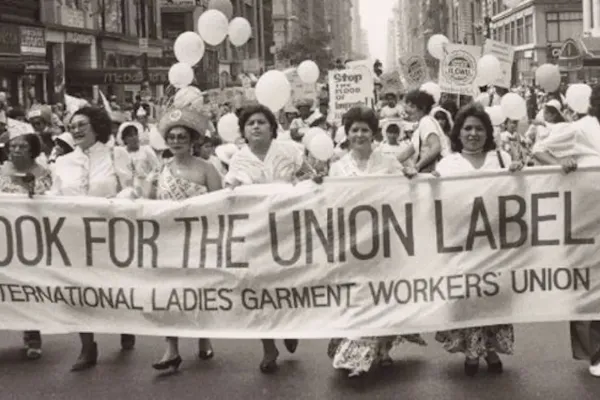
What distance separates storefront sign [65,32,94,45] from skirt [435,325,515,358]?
119 ft

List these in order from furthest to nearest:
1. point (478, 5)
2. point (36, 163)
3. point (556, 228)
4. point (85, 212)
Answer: point (478, 5) < point (36, 163) < point (85, 212) < point (556, 228)

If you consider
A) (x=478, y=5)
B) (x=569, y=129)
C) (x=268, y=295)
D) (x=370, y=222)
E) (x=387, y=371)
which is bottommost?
(x=387, y=371)

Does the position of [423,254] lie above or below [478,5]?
below

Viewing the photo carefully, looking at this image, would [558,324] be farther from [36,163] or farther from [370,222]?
[36,163]

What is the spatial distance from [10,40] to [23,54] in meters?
1.09

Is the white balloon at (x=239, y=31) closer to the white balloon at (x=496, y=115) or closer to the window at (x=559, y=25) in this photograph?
the white balloon at (x=496, y=115)

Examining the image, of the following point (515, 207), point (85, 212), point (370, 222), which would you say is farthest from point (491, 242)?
point (85, 212)

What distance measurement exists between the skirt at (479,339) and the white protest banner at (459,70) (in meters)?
8.81

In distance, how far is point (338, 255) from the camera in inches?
248

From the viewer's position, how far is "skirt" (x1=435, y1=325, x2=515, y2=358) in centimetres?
629

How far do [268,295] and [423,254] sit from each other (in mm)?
992

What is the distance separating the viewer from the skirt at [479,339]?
629 centimetres

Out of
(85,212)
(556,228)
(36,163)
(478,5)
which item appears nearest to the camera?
(556,228)

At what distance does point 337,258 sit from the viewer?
631 centimetres
